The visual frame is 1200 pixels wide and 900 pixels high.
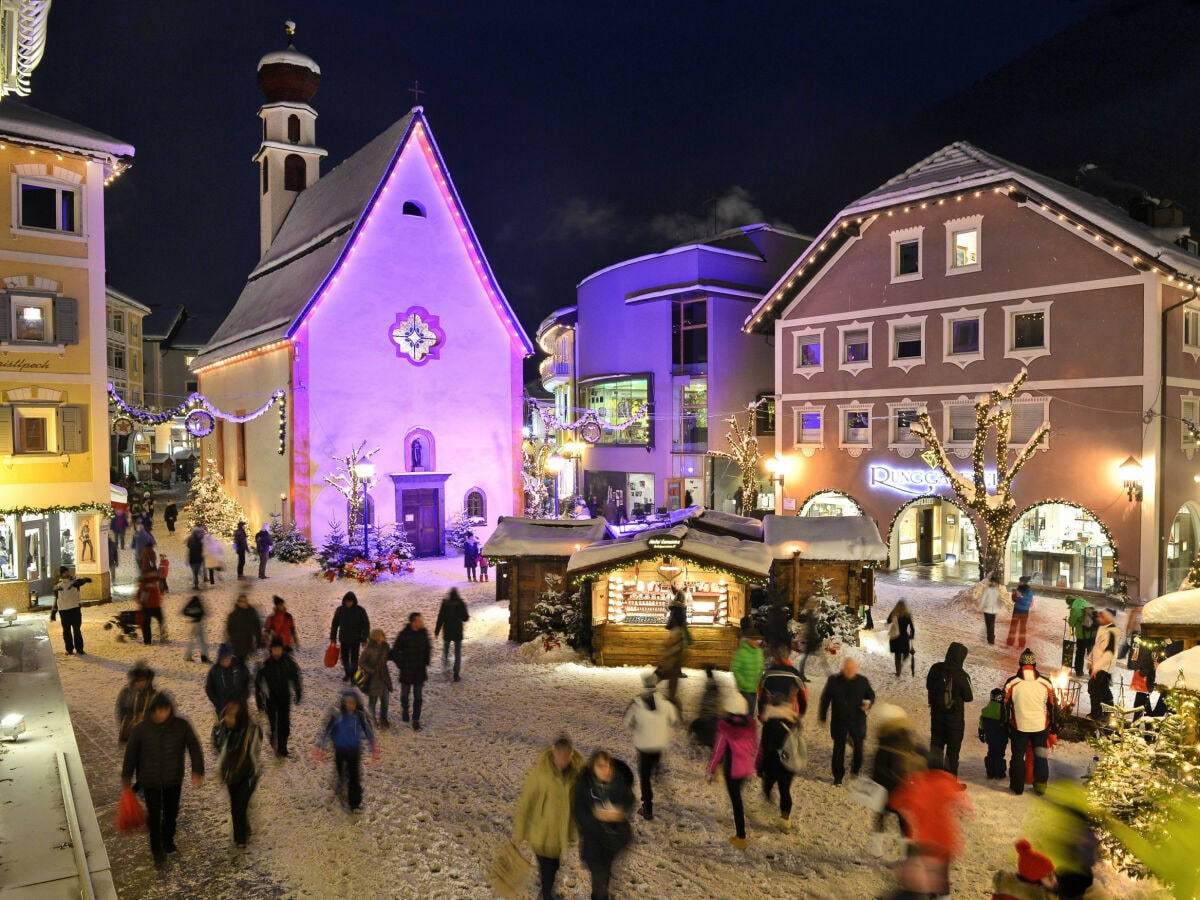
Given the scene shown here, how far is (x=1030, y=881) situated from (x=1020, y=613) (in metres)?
11.2

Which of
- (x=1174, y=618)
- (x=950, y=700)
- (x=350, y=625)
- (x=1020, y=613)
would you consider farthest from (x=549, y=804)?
(x=1020, y=613)

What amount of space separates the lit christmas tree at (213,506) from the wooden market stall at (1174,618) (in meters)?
27.3

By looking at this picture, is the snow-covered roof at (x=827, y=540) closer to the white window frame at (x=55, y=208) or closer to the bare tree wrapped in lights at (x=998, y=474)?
the bare tree wrapped in lights at (x=998, y=474)

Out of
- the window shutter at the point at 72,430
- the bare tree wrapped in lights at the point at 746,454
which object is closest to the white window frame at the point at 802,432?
the bare tree wrapped in lights at the point at 746,454

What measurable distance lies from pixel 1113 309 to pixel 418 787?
66.8 ft

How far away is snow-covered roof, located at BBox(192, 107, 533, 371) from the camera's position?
2628cm

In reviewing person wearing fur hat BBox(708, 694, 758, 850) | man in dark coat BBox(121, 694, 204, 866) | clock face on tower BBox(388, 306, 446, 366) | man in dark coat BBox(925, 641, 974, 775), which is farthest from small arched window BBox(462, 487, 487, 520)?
person wearing fur hat BBox(708, 694, 758, 850)

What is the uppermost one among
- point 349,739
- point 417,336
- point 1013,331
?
point 417,336

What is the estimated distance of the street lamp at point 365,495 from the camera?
24.2m

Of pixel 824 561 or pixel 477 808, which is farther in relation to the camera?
pixel 824 561

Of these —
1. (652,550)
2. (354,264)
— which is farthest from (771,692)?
(354,264)

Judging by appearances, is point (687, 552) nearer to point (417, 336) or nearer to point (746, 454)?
point (417, 336)

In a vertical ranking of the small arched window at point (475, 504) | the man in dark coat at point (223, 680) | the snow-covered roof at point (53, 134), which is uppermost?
the snow-covered roof at point (53, 134)

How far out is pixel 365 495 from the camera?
2556cm
